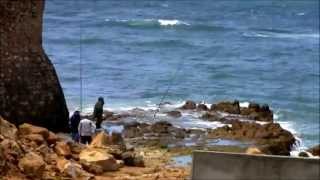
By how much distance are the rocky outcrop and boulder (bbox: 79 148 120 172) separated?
5538 millimetres

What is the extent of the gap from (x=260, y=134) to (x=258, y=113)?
12.5ft

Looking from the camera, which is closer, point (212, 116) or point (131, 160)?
point (131, 160)

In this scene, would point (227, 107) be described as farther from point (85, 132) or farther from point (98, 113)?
point (85, 132)

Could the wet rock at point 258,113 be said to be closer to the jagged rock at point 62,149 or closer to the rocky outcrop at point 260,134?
the rocky outcrop at point 260,134

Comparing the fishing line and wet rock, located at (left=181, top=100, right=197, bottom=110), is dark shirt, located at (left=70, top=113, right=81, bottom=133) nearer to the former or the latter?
the fishing line

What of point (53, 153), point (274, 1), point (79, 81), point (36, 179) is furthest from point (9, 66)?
point (274, 1)

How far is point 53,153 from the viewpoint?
16.1 m

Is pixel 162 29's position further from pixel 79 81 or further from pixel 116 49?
pixel 79 81

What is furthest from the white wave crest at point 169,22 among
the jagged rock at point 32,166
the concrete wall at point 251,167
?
the concrete wall at point 251,167

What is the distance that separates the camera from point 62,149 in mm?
16375

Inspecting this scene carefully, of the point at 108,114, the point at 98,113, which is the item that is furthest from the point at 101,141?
the point at 108,114

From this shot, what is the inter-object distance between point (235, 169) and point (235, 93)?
24.2 meters

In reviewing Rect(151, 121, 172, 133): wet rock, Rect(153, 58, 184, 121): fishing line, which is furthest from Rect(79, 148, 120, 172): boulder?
Rect(153, 58, 184, 121): fishing line

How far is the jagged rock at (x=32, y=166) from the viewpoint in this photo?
1445 cm
